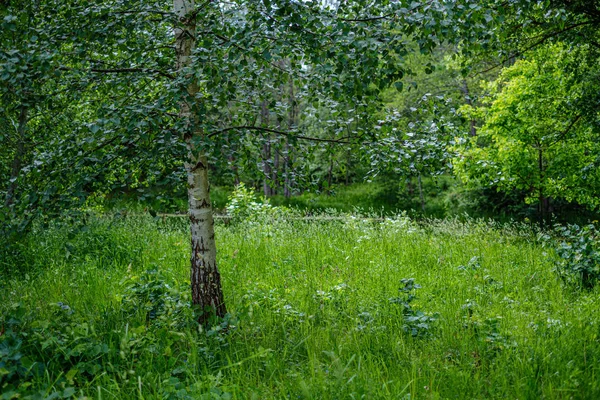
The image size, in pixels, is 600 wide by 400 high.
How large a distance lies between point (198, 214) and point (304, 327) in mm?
1504

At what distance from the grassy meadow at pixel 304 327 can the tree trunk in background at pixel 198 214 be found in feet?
0.76

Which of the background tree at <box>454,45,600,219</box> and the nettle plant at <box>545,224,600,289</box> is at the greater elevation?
the background tree at <box>454,45,600,219</box>

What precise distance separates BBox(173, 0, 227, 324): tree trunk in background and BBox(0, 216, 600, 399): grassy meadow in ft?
0.76

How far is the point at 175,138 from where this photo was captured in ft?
14.1

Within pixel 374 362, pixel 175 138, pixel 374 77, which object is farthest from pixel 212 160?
pixel 374 362

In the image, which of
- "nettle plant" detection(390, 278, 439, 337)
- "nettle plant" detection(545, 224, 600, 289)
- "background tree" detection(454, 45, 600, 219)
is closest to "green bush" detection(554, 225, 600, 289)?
"nettle plant" detection(545, 224, 600, 289)

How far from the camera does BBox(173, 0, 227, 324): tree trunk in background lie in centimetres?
438

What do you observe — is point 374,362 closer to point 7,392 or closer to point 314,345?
point 314,345

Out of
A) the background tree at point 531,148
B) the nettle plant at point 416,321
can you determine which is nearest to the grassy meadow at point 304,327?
the nettle plant at point 416,321

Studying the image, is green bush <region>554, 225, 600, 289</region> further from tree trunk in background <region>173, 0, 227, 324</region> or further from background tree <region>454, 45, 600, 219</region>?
background tree <region>454, 45, 600, 219</region>

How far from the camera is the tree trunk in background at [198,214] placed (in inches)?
173

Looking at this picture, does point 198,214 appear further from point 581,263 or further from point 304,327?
point 581,263

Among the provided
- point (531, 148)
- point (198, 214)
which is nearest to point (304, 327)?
point (198, 214)

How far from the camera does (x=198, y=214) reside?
4.42 metres
